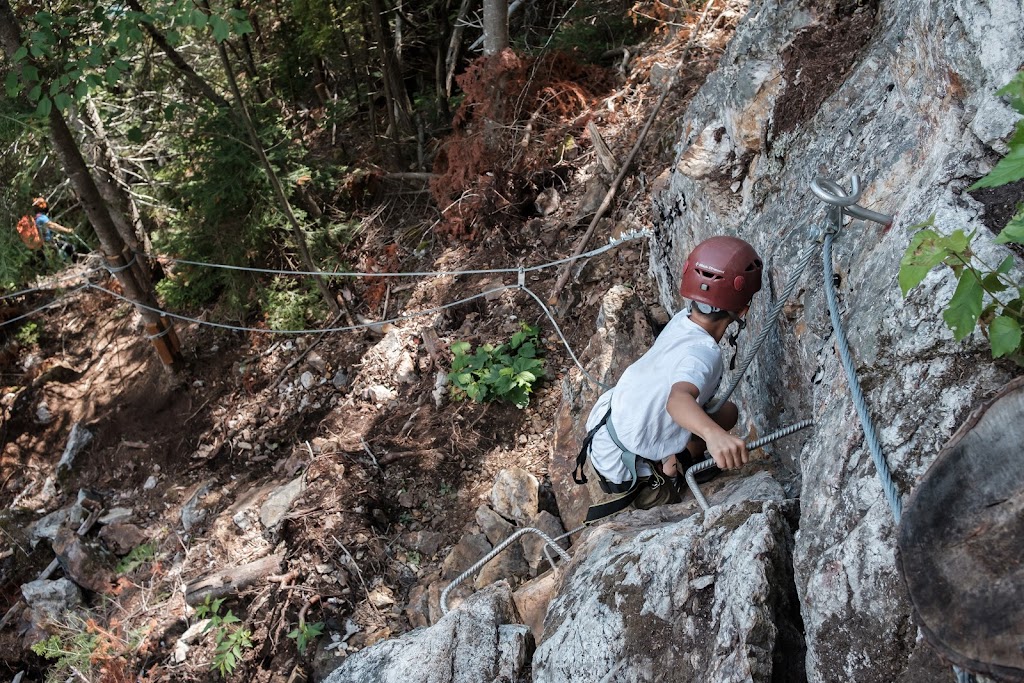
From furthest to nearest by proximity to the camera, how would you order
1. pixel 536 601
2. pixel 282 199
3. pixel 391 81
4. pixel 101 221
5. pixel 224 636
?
pixel 391 81
pixel 282 199
pixel 101 221
pixel 224 636
pixel 536 601

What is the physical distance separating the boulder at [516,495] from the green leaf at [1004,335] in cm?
408

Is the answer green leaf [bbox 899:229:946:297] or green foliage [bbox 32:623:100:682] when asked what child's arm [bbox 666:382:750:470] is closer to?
green leaf [bbox 899:229:946:297]

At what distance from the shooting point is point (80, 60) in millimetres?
5699

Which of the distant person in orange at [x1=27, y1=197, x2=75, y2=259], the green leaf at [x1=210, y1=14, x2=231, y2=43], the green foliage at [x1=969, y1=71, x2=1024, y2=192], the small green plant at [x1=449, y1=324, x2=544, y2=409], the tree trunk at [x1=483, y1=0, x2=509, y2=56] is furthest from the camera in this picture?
the distant person in orange at [x1=27, y1=197, x2=75, y2=259]

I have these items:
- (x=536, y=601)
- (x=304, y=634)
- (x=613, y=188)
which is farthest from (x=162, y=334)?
(x=536, y=601)

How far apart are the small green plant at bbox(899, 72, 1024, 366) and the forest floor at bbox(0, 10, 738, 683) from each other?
12.3ft

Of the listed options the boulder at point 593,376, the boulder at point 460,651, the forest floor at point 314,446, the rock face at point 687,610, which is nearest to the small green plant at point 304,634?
the forest floor at point 314,446

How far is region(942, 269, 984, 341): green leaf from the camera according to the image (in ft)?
→ 5.88

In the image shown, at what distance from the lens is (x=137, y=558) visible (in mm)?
7250

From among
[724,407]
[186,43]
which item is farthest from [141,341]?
[724,407]

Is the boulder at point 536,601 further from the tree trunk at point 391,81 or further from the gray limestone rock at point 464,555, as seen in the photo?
the tree trunk at point 391,81

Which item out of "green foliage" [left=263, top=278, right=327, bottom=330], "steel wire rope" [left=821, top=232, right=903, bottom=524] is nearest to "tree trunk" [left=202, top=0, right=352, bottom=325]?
"green foliage" [left=263, top=278, right=327, bottom=330]

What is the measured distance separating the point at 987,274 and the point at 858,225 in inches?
43.8

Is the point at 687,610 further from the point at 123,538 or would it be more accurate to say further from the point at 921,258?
the point at 123,538
